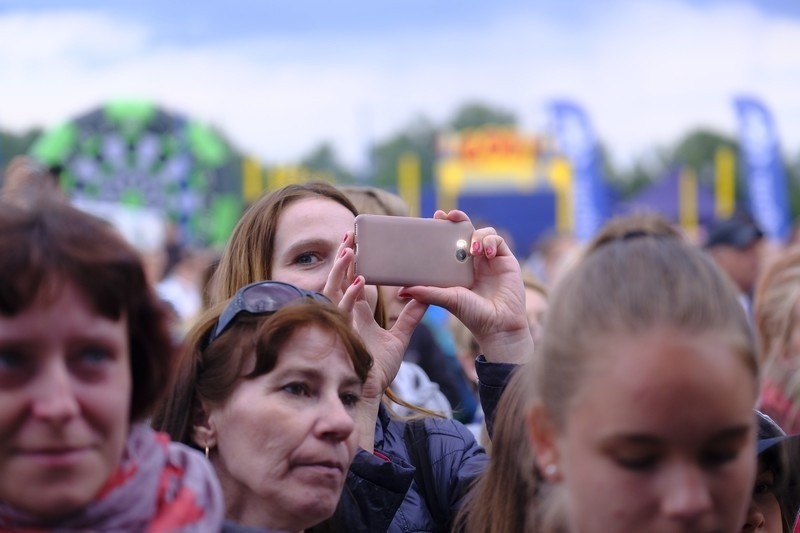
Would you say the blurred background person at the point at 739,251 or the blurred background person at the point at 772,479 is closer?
the blurred background person at the point at 772,479

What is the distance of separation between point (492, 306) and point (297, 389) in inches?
29.7

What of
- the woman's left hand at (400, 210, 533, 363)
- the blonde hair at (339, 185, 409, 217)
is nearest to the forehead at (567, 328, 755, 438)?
the woman's left hand at (400, 210, 533, 363)

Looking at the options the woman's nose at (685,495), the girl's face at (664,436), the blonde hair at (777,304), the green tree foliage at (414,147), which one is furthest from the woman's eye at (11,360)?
the green tree foliage at (414,147)

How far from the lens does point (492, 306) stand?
8.79 ft

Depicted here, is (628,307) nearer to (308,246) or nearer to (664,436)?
(664,436)

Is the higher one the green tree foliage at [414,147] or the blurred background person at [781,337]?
the blurred background person at [781,337]

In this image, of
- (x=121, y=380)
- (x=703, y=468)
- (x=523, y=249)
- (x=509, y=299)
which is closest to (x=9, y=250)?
(x=121, y=380)

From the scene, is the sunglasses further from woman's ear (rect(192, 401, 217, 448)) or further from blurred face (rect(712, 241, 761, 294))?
blurred face (rect(712, 241, 761, 294))

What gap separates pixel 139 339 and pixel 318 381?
1.99 ft

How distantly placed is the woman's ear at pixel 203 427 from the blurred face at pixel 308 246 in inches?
27.8

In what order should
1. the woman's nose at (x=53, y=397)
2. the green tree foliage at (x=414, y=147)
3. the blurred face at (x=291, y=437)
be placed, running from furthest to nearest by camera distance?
the green tree foliage at (x=414, y=147), the blurred face at (x=291, y=437), the woman's nose at (x=53, y=397)

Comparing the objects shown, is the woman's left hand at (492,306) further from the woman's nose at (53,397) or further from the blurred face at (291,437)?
the woman's nose at (53,397)

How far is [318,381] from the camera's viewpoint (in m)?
2.09

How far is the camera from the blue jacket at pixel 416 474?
2314mm
